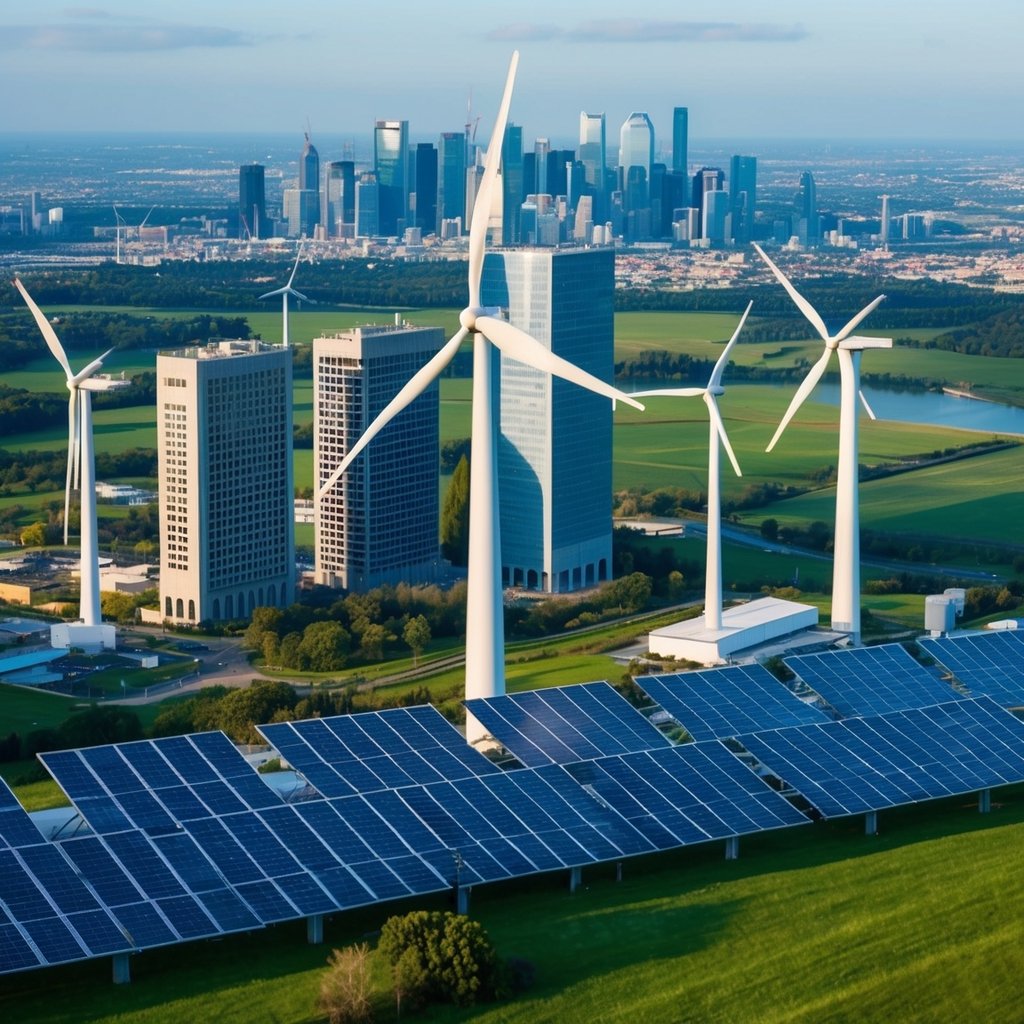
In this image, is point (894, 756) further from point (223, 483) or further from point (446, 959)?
point (223, 483)

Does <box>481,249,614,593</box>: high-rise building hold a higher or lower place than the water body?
higher

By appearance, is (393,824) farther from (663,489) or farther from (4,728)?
(663,489)

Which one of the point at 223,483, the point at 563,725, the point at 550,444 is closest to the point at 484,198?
the point at 563,725

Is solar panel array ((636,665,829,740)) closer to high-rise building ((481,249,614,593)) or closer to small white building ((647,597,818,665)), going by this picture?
small white building ((647,597,818,665))

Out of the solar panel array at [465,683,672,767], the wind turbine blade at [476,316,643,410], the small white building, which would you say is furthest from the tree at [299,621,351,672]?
the wind turbine blade at [476,316,643,410]

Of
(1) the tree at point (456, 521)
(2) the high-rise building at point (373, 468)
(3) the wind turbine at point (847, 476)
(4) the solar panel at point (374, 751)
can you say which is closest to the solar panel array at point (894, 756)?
(4) the solar panel at point (374, 751)

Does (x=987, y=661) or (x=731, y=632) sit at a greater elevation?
(x=987, y=661)
